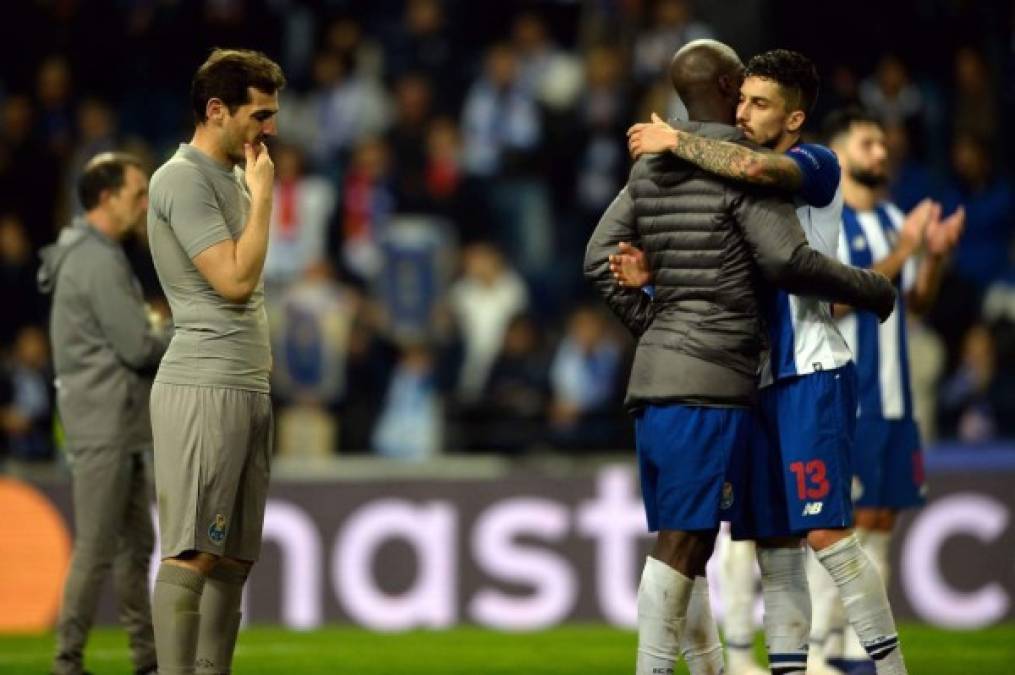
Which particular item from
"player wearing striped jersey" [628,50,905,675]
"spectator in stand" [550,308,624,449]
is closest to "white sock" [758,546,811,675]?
"player wearing striped jersey" [628,50,905,675]

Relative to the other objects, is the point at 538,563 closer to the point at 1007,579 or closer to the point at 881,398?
the point at 1007,579

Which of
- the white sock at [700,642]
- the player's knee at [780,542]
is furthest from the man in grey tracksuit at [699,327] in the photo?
the white sock at [700,642]

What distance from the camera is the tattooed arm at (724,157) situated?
19.9 feet

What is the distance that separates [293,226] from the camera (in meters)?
14.8

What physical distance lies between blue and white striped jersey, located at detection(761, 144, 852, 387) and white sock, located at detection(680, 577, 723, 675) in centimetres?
86

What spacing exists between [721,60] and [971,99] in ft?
29.2

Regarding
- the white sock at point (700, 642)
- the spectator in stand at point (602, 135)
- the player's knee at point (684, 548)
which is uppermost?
the spectator in stand at point (602, 135)

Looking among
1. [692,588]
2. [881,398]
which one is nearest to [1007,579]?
[881,398]

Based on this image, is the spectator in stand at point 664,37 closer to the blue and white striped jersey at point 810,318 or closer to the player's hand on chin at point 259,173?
the blue and white striped jersey at point 810,318

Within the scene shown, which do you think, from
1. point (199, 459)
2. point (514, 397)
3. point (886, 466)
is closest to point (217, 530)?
point (199, 459)

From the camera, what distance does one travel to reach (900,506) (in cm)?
830

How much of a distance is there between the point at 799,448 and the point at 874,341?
2092mm

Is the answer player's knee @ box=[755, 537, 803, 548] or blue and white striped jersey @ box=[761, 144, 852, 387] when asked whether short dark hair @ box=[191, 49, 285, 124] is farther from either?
player's knee @ box=[755, 537, 803, 548]

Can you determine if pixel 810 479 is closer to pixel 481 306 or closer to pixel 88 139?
pixel 481 306
